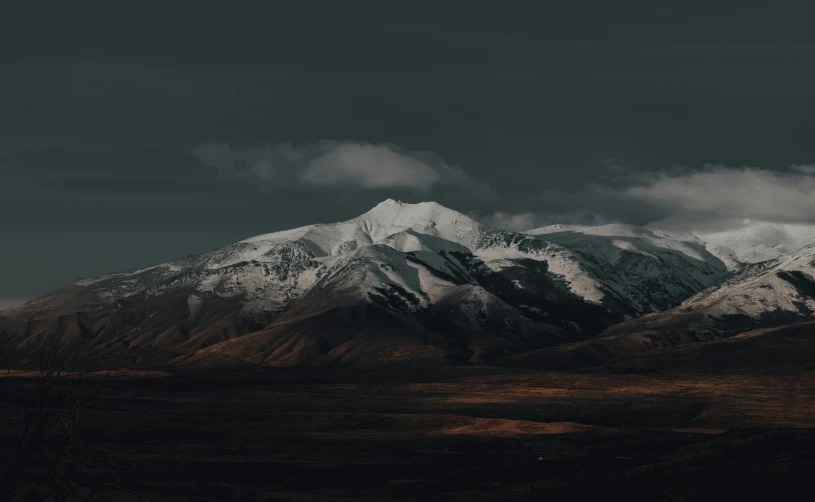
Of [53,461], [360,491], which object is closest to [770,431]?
[360,491]

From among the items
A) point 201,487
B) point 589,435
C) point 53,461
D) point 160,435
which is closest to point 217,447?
point 160,435

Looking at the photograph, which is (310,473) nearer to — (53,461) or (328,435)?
(328,435)

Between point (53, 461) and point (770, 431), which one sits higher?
point (53, 461)

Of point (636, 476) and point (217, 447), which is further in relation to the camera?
point (217, 447)

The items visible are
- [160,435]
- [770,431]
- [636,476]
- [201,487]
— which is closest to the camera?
[636,476]

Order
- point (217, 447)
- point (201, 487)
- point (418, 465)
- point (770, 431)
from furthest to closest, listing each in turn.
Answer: point (217, 447), point (418, 465), point (770, 431), point (201, 487)

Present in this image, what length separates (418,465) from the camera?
140 m

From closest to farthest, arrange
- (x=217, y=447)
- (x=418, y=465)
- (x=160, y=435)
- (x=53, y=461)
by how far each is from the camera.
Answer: (x=53, y=461) < (x=418, y=465) < (x=217, y=447) < (x=160, y=435)

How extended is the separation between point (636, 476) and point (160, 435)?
3915 inches

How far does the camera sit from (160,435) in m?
178

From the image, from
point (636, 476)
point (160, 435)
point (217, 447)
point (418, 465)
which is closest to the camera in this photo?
point (636, 476)

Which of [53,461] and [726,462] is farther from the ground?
[53,461]

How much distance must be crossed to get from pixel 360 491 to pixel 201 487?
19.7m

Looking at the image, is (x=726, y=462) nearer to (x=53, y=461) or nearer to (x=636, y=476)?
(x=636, y=476)
